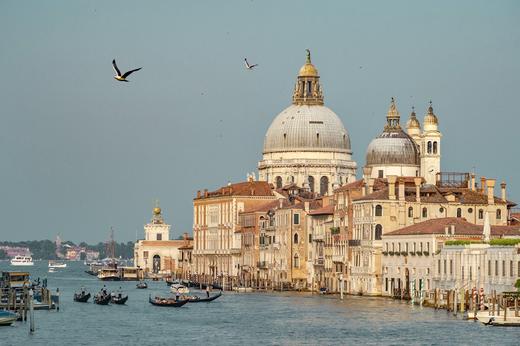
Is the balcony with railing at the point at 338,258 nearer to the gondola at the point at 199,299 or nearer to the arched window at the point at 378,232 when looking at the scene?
the arched window at the point at 378,232

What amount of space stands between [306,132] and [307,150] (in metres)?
1.62

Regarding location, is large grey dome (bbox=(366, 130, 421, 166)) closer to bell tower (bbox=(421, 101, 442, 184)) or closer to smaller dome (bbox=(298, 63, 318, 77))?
bell tower (bbox=(421, 101, 442, 184))

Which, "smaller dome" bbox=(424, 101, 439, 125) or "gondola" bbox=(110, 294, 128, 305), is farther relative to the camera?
"smaller dome" bbox=(424, 101, 439, 125)

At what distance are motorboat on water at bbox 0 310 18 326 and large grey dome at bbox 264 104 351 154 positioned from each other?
281ft

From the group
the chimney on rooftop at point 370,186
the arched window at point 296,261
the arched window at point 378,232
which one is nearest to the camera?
the arched window at point 378,232

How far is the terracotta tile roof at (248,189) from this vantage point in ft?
525

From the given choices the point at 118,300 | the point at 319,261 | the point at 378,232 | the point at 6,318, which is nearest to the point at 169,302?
the point at 118,300

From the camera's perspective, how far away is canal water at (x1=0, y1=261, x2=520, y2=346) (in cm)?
7856

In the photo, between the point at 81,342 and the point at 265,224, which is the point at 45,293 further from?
the point at 265,224

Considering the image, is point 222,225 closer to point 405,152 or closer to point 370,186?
point 405,152

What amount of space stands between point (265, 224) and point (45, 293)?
1704 inches

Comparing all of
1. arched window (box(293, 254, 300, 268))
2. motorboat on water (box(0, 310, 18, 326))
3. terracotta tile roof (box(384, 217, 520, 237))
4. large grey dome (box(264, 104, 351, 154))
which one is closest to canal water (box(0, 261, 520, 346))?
motorboat on water (box(0, 310, 18, 326))

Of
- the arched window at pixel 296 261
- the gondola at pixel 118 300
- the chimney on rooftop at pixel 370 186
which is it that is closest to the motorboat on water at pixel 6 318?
the gondola at pixel 118 300

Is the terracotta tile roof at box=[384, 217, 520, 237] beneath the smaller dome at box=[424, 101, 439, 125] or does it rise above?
beneath
